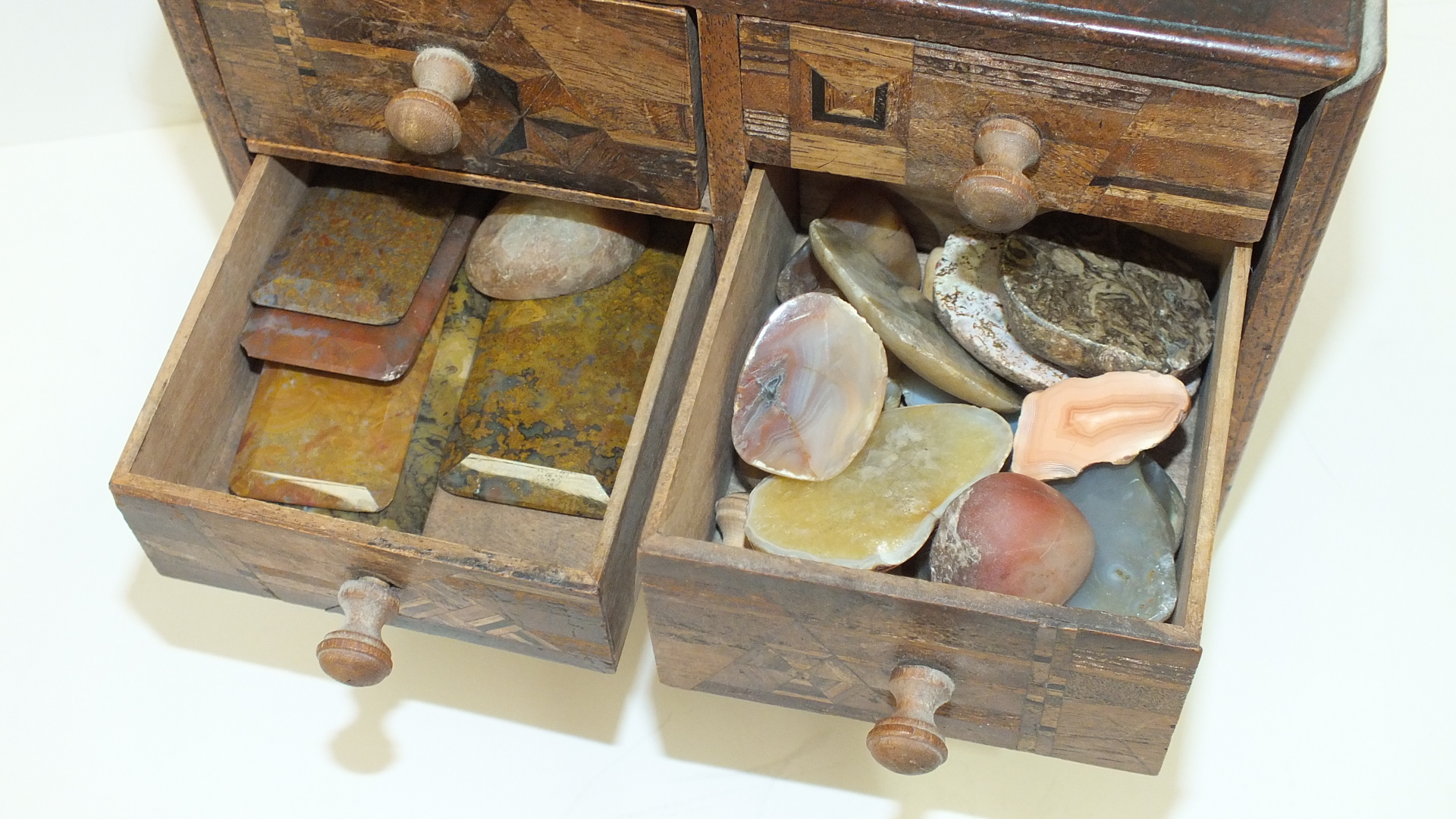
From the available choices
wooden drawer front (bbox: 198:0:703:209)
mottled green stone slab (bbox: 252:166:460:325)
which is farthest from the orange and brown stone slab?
wooden drawer front (bbox: 198:0:703:209)

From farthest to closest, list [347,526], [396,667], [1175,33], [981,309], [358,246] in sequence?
1. [396,667]
2. [358,246]
3. [981,309]
4. [347,526]
5. [1175,33]

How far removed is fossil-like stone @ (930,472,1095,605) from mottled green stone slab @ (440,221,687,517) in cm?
29

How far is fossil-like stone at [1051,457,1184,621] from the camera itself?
0.89 meters

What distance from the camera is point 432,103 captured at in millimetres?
886

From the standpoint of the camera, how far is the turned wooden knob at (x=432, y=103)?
885mm

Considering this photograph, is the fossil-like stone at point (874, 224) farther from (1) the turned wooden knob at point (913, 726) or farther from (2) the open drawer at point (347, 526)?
(1) the turned wooden knob at point (913, 726)

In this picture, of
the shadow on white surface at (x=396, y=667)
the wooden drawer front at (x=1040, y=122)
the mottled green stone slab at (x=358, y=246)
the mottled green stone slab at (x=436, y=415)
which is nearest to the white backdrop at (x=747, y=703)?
the shadow on white surface at (x=396, y=667)

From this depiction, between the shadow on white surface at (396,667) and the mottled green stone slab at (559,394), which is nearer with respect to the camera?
the mottled green stone slab at (559,394)

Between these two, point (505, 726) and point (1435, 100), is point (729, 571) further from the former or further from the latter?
point (1435, 100)

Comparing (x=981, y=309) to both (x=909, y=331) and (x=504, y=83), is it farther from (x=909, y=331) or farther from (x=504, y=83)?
(x=504, y=83)

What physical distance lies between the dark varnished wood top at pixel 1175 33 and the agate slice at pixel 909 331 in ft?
0.67

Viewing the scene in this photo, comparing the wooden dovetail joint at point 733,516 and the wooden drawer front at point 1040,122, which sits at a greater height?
the wooden drawer front at point 1040,122

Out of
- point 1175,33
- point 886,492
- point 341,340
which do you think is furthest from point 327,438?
point 1175,33

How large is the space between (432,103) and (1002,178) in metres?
0.35
